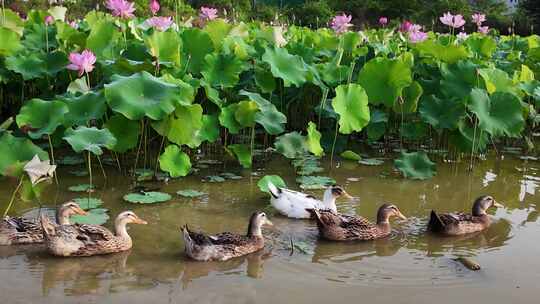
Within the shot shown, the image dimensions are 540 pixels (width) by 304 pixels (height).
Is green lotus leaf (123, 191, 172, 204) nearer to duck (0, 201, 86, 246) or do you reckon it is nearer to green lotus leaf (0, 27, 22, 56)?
duck (0, 201, 86, 246)

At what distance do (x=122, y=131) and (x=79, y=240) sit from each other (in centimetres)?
194

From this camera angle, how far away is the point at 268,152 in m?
7.70

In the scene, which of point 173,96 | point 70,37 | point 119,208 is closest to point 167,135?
point 173,96

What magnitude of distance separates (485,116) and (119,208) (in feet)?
12.5

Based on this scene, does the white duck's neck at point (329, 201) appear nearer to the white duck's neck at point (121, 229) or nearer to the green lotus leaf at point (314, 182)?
the green lotus leaf at point (314, 182)

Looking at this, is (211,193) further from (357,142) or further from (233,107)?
(357,142)

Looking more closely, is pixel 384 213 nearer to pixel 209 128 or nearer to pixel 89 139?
pixel 209 128

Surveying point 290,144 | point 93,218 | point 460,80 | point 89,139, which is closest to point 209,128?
point 290,144

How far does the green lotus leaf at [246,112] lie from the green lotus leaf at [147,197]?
4.15ft

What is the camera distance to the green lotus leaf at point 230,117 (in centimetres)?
660

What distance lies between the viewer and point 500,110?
6.93m

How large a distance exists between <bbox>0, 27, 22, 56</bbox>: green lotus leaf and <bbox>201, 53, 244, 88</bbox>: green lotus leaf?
1979 mm

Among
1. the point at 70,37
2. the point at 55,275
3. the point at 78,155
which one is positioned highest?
the point at 70,37

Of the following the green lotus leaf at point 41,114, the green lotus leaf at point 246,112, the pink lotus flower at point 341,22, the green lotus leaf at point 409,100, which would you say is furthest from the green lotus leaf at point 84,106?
the pink lotus flower at point 341,22
